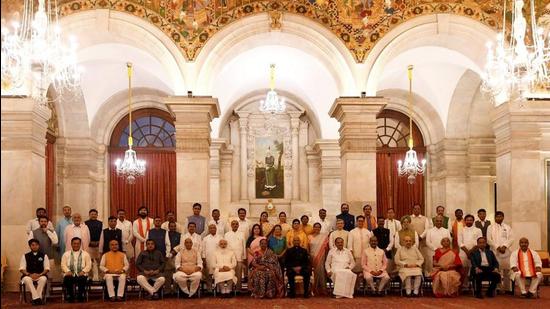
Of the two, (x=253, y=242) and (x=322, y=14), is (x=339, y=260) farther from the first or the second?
(x=322, y=14)

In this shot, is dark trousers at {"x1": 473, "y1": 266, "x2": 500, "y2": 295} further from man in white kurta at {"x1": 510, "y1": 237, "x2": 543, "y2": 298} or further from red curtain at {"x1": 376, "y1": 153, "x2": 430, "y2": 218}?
red curtain at {"x1": 376, "y1": 153, "x2": 430, "y2": 218}

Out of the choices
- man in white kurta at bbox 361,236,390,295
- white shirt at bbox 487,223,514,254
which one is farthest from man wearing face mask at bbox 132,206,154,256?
white shirt at bbox 487,223,514,254

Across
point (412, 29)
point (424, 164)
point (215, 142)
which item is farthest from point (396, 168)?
point (412, 29)

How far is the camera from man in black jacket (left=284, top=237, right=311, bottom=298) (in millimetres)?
10805

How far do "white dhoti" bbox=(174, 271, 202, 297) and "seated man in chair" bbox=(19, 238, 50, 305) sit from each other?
1899 millimetres

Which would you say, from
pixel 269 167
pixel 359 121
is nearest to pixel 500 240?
pixel 359 121

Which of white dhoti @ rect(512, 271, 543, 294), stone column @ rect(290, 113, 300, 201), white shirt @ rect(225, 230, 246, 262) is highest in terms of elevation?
stone column @ rect(290, 113, 300, 201)

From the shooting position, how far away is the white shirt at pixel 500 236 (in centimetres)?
1129

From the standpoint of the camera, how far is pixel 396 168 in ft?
62.4

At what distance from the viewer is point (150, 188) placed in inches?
746

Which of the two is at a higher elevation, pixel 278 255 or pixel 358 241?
pixel 358 241

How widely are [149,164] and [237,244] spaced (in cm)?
823

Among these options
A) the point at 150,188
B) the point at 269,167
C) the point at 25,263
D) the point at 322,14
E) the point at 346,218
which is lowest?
the point at 25,263

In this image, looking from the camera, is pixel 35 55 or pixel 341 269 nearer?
pixel 35 55
